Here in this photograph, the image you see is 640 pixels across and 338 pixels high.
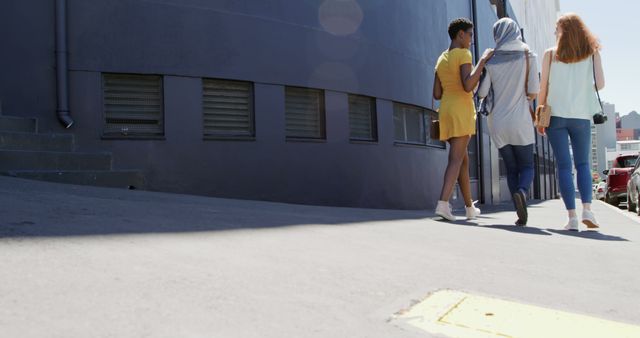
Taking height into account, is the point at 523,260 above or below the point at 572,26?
below

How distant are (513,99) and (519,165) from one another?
1.95ft

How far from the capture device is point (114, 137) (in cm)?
715

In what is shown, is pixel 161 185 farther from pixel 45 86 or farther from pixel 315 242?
pixel 315 242

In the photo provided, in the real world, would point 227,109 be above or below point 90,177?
above

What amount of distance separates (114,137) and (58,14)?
179 cm

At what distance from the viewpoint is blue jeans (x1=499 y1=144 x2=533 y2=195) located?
4.48m

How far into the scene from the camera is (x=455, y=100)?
477 centimetres

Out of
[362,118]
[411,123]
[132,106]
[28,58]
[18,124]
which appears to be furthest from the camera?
[411,123]

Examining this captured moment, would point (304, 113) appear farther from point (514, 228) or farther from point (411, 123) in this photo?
point (514, 228)

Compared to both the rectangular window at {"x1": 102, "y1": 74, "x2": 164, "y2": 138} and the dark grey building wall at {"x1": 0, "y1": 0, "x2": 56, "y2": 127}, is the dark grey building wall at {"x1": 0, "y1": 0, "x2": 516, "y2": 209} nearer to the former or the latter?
the dark grey building wall at {"x1": 0, "y1": 0, "x2": 56, "y2": 127}

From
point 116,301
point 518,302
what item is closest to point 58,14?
point 116,301

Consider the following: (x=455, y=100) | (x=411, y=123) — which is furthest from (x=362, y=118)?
(x=455, y=100)

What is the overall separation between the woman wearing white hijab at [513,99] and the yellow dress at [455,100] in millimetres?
176

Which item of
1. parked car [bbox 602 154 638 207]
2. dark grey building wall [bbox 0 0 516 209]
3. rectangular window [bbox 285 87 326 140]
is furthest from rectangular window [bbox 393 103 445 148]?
parked car [bbox 602 154 638 207]
